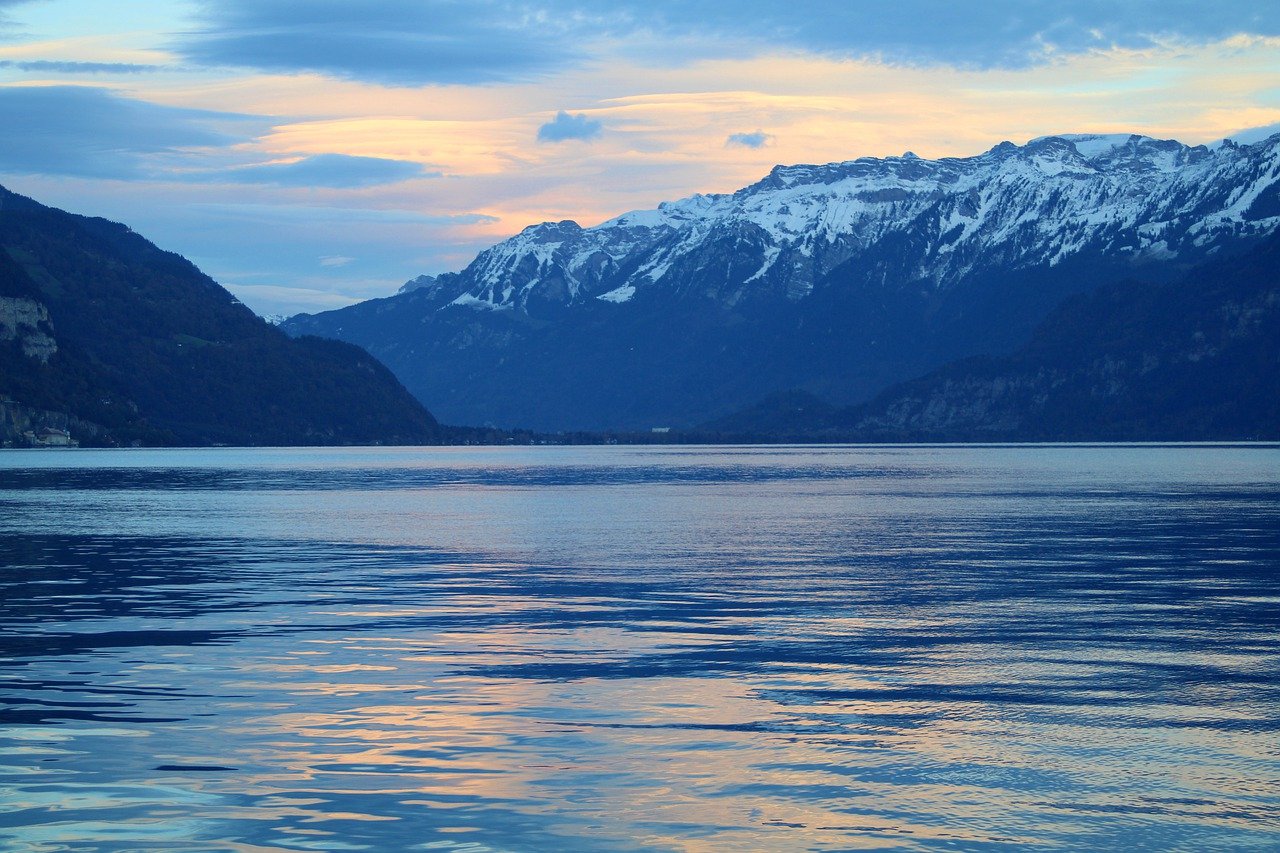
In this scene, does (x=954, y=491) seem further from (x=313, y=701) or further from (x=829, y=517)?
(x=313, y=701)

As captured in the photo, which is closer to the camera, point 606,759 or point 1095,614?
point 606,759

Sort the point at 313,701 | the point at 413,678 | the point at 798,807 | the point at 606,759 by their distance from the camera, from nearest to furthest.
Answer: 1. the point at 798,807
2. the point at 606,759
3. the point at 313,701
4. the point at 413,678

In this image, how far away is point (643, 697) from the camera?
34.5 metres

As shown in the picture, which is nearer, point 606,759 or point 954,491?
point 606,759

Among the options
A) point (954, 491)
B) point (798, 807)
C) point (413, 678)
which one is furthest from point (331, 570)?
point (954, 491)

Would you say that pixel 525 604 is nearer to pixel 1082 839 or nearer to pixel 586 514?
pixel 1082 839

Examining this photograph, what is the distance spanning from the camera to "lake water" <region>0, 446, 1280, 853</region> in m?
24.4

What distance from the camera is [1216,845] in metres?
23.0

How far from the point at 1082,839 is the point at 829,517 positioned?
84.2 meters

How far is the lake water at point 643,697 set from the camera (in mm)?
24422

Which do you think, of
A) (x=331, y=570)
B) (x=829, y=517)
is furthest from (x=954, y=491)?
(x=331, y=570)

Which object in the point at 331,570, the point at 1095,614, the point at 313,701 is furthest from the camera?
the point at 331,570

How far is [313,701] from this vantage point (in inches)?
1339

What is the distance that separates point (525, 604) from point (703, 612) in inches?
269
